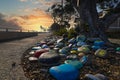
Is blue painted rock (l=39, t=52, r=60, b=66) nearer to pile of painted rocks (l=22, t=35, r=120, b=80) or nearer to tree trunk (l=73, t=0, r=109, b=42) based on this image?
pile of painted rocks (l=22, t=35, r=120, b=80)

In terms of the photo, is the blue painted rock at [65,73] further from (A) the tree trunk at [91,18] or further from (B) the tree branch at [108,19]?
(B) the tree branch at [108,19]

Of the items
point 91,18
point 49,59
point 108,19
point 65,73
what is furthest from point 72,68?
point 108,19

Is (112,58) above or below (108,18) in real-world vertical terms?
below

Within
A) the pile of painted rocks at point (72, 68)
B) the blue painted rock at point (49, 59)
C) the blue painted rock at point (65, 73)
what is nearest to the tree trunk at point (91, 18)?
the pile of painted rocks at point (72, 68)

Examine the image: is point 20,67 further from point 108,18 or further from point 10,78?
point 108,18

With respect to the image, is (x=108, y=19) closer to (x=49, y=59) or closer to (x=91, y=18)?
(x=91, y=18)

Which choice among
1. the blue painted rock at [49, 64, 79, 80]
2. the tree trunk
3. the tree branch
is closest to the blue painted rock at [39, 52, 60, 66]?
the blue painted rock at [49, 64, 79, 80]

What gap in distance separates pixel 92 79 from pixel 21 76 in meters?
1.50

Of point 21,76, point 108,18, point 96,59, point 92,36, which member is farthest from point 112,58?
point 108,18

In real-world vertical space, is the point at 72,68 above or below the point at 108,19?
below

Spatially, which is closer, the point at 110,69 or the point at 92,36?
the point at 110,69

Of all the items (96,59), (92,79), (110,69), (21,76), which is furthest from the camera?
(96,59)

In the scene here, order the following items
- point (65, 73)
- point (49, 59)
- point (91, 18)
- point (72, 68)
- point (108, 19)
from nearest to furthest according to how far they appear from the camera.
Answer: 1. point (65, 73)
2. point (72, 68)
3. point (49, 59)
4. point (91, 18)
5. point (108, 19)

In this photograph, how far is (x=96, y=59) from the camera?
628 centimetres
